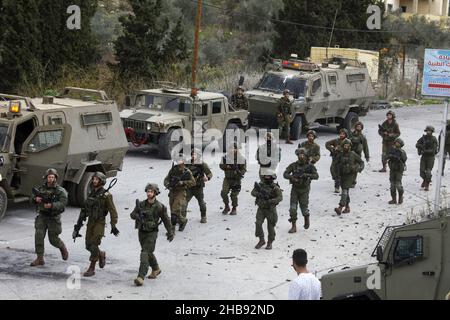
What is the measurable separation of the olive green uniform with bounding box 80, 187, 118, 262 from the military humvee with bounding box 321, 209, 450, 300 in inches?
141

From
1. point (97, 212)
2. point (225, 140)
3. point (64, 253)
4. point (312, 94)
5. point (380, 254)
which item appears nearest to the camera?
point (380, 254)

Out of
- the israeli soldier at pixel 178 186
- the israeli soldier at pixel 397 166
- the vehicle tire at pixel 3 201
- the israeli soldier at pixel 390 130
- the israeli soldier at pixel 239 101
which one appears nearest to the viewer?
the vehicle tire at pixel 3 201

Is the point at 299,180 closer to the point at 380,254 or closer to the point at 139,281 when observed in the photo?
the point at 139,281

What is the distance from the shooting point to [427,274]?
906 centimetres

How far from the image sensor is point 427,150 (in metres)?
18.4

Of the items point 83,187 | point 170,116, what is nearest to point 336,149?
point 83,187

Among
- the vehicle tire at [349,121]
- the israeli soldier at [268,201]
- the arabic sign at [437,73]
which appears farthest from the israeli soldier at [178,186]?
the vehicle tire at [349,121]

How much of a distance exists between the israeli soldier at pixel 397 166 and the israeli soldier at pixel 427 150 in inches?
55.1

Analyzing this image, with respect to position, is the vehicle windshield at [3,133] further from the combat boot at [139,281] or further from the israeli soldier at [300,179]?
the israeli soldier at [300,179]

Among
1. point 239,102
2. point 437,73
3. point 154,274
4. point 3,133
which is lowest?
point 154,274

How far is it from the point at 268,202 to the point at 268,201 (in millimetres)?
15

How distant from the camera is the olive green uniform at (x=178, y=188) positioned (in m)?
14.3

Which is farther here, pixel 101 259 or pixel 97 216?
pixel 101 259
